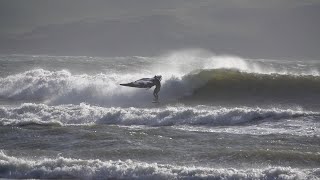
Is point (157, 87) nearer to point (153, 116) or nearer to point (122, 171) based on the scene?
point (153, 116)

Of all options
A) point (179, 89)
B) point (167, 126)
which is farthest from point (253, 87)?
point (167, 126)

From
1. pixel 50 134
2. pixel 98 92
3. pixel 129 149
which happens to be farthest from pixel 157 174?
pixel 98 92

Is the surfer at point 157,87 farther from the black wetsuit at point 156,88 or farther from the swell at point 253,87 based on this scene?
the swell at point 253,87

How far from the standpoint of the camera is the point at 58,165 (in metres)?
10.4

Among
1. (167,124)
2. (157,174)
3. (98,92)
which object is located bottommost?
(157,174)

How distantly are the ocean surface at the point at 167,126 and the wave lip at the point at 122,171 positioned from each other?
0.06ft

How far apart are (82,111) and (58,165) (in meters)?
5.85

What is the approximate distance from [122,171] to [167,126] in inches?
189

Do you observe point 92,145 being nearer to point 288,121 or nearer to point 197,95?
point 288,121

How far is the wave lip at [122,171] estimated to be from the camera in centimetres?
970

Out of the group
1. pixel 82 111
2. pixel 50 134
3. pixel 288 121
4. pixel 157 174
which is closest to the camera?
pixel 157 174

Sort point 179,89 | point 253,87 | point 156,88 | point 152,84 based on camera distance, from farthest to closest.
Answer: point 179,89 < point 253,87 < point 152,84 < point 156,88

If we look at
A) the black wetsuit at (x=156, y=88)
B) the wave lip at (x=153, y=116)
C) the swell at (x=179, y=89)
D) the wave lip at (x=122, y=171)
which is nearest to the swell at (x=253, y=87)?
the swell at (x=179, y=89)

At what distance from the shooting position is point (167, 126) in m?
14.7
